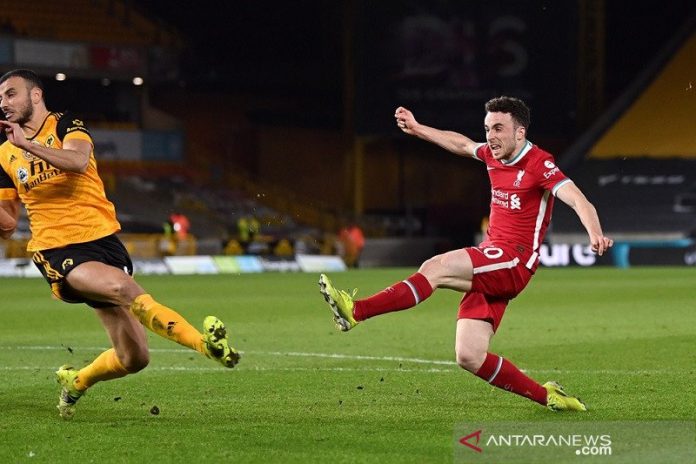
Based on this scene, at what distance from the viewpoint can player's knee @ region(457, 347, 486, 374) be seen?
783cm

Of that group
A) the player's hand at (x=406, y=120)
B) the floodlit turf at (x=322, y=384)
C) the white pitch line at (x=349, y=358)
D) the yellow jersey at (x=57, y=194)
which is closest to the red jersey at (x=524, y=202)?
the player's hand at (x=406, y=120)

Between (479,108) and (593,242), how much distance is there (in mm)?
32154

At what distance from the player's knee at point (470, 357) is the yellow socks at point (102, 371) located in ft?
6.65

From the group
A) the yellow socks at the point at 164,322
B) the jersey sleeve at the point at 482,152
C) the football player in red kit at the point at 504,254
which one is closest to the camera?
the yellow socks at the point at 164,322

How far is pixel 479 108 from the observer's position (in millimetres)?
39031

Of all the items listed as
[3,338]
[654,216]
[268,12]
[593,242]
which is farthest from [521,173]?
[268,12]

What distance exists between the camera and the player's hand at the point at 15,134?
6934 mm

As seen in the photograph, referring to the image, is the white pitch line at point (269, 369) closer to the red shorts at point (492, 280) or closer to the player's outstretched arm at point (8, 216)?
the red shorts at point (492, 280)

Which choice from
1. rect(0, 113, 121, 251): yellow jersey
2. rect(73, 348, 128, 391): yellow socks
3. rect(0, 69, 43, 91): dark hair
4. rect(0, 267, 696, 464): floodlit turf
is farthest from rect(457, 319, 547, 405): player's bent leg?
rect(0, 69, 43, 91): dark hair

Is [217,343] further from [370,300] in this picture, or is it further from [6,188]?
[6,188]

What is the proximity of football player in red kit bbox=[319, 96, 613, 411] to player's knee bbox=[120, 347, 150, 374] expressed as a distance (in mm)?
1553

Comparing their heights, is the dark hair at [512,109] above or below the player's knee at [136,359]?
above

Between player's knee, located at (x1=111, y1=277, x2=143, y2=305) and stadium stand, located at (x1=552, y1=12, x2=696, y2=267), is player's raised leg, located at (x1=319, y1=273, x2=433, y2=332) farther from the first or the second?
stadium stand, located at (x1=552, y1=12, x2=696, y2=267)

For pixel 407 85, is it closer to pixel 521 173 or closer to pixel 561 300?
pixel 561 300
